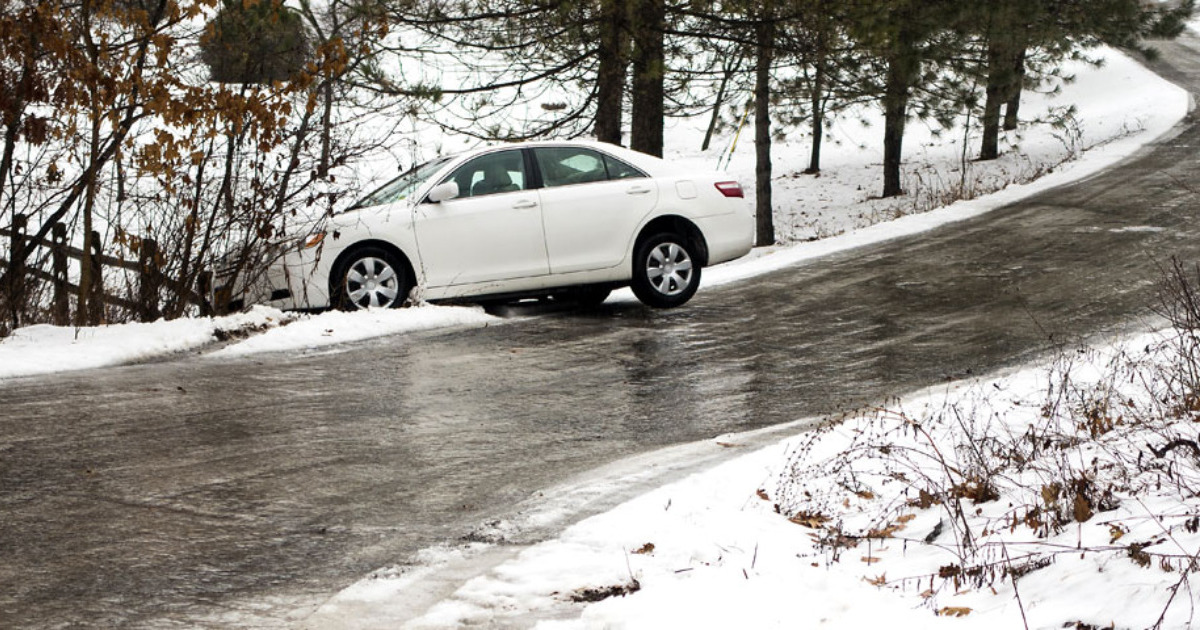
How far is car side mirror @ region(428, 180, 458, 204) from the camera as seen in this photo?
41.7ft

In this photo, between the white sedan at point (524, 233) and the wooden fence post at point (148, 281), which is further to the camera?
the white sedan at point (524, 233)

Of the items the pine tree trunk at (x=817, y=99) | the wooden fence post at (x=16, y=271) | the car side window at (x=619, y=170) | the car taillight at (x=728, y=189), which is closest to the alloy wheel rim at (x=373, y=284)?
the car side window at (x=619, y=170)

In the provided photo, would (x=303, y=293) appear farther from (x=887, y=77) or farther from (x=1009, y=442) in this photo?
(x=887, y=77)

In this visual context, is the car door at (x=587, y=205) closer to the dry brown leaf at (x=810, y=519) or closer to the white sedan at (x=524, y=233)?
the white sedan at (x=524, y=233)

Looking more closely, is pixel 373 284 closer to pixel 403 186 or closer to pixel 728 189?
pixel 403 186

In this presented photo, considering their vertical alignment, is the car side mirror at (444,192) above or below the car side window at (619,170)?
below

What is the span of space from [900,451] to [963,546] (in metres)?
1.85

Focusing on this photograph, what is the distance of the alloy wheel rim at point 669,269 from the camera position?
44.9 feet

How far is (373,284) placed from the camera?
1285 cm

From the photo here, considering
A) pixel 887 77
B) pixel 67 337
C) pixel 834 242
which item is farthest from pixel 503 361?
pixel 887 77

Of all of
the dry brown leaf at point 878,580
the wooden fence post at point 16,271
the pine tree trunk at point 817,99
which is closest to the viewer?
the dry brown leaf at point 878,580

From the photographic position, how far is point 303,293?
1261cm

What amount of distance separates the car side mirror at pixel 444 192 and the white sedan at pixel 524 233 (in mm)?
13

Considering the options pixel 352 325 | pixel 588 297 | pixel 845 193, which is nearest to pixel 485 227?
pixel 352 325
